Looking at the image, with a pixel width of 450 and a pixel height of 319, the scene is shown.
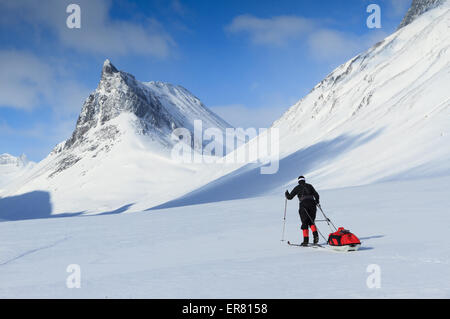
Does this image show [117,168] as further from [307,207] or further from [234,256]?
[234,256]

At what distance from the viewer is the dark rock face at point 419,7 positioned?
85750mm

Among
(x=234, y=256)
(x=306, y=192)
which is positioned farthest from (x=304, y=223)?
(x=234, y=256)

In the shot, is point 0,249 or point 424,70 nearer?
point 0,249

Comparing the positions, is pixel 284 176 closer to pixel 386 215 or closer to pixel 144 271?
pixel 386 215

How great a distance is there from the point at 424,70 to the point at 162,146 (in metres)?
128

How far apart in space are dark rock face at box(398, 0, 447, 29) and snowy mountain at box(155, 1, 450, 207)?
28.8 inches

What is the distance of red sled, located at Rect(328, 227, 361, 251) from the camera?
8.72m

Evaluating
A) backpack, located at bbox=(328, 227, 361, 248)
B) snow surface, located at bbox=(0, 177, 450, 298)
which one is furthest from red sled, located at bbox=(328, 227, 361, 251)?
snow surface, located at bbox=(0, 177, 450, 298)

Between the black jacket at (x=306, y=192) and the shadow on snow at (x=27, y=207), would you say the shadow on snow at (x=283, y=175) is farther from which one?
the shadow on snow at (x=27, y=207)

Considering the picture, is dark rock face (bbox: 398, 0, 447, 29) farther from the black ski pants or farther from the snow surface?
the black ski pants

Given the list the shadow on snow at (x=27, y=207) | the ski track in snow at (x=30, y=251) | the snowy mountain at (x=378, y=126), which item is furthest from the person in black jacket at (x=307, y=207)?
the shadow on snow at (x=27, y=207)

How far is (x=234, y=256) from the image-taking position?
28.6ft

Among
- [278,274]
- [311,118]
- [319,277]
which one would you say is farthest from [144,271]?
[311,118]

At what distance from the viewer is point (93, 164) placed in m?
164
